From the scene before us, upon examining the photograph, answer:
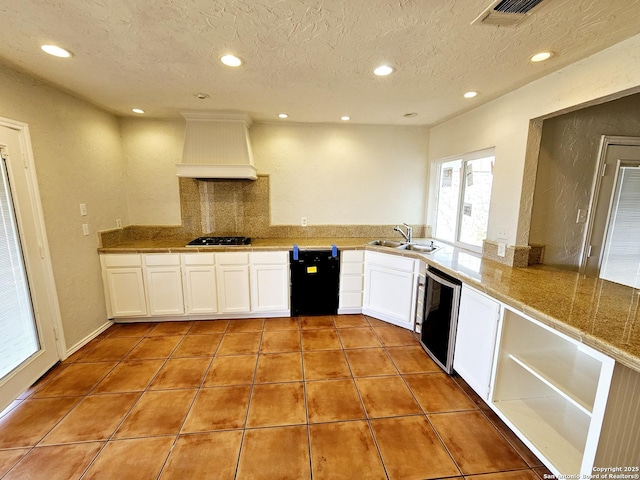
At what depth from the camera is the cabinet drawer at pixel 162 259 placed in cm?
285

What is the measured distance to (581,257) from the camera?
7.53ft

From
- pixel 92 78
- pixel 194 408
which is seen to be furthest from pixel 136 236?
pixel 194 408

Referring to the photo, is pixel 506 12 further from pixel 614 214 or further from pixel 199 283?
pixel 199 283

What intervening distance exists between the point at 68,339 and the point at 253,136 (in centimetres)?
282

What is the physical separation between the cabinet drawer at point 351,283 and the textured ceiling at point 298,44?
6.28ft

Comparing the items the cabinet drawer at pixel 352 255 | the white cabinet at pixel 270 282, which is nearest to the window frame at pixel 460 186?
the cabinet drawer at pixel 352 255

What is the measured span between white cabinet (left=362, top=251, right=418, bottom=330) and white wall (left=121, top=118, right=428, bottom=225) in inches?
34.1

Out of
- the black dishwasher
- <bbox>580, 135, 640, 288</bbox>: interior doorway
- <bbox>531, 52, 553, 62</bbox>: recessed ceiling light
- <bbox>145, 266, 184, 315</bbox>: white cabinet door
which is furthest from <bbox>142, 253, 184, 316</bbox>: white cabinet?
<bbox>580, 135, 640, 288</bbox>: interior doorway

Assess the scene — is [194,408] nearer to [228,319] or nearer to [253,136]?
[228,319]

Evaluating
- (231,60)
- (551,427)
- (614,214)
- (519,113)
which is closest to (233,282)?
(231,60)

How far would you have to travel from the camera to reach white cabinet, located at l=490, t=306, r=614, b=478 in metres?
1.34

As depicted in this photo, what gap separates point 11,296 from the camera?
189cm

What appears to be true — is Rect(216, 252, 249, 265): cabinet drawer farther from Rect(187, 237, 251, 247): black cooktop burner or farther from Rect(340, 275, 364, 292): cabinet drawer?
Rect(340, 275, 364, 292): cabinet drawer

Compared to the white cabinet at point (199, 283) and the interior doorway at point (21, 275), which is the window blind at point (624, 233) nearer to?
the white cabinet at point (199, 283)
